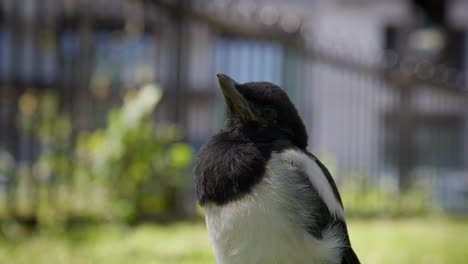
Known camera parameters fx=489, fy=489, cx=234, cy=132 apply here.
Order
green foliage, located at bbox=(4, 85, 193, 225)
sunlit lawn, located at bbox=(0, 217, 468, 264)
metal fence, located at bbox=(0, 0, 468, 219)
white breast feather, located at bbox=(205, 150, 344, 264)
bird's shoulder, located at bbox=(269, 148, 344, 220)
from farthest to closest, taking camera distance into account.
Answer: metal fence, located at bbox=(0, 0, 468, 219) → green foliage, located at bbox=(4, 85, 193, 225) → sunlit lawn, located at bbox=(0, 217, 468, 264) → bird's shoulder, located at bbox=(269, 148, 344, 220) → white breast feather, located at bbox=(205, 150, 344, 264)

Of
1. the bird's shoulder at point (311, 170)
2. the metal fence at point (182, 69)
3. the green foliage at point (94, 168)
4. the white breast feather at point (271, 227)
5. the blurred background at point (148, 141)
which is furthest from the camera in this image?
the metal fence at point (182, 69)

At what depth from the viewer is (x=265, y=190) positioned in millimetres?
1718

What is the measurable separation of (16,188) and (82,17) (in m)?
1.77

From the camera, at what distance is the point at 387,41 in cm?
1303

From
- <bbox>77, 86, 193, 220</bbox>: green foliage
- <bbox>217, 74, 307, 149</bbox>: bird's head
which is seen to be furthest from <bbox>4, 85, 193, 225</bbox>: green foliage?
<bbox>217, 74, 307, 149</bbox>: bird's head

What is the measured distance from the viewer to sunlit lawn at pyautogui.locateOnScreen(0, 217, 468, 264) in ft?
11.0

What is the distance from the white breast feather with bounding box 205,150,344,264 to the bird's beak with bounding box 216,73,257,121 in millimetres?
197

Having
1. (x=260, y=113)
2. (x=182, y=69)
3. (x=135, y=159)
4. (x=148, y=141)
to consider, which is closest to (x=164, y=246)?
(x=135, y=159)

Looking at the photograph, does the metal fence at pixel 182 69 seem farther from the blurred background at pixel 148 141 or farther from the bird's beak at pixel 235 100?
the bird's beak at pixel 235 100

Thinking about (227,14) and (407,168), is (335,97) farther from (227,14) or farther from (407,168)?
(227,14)

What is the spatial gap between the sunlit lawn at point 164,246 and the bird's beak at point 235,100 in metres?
1.75

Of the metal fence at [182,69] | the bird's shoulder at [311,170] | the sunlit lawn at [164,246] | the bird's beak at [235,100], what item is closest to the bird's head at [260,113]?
the bird's beak at [235,100]

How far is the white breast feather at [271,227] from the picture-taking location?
65.8 inches

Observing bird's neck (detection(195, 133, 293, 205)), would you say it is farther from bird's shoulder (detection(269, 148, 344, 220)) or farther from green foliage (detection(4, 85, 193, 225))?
green foliage (detection(4, 85, 193, 225))
